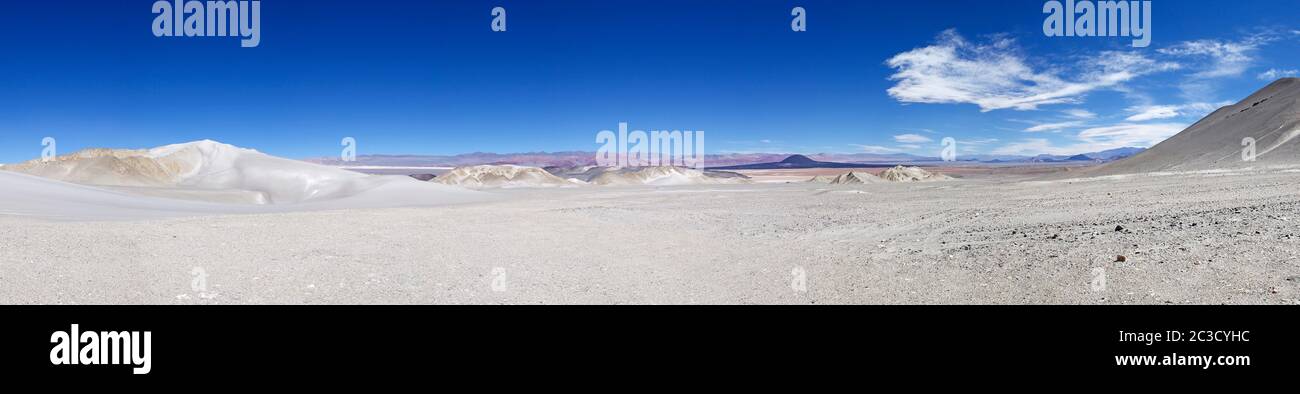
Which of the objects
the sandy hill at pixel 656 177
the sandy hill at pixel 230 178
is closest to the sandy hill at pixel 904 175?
the sandy hill at pixel 656 177

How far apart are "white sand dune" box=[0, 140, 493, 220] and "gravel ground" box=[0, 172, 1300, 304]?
14.8m

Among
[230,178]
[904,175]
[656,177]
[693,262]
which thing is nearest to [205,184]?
[230,178]

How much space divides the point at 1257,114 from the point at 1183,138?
20.5 feet

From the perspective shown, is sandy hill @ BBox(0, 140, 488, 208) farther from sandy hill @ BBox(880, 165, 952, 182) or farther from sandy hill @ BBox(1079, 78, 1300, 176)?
sandy hill @ BBox(880, 165, 952, 182)

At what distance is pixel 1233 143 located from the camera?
4506 cm

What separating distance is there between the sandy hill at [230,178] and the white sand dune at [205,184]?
1.8 inches

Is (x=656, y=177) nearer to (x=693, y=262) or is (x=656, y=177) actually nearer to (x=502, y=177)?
(x=502, y=177)

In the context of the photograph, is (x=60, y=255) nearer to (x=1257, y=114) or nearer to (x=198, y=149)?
(x=198, y=149)

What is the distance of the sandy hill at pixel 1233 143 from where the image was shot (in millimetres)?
37281

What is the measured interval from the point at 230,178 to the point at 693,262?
5158 centimetres

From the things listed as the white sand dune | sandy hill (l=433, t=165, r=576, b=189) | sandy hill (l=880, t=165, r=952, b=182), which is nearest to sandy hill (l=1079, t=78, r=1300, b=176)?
the white sand dune

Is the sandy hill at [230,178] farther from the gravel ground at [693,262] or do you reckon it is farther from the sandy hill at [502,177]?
the sandy hill at [502,177]
